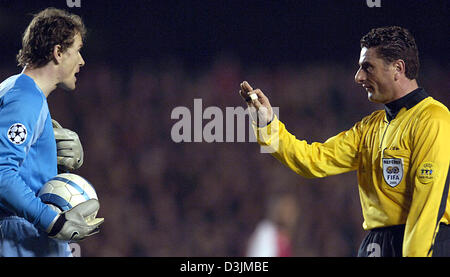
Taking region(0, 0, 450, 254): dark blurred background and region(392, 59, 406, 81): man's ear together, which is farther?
region(0, 0, 450, 254): dark blurred background

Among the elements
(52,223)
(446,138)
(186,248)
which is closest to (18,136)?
(52,223)

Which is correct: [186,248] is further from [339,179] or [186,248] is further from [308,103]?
[308,103]

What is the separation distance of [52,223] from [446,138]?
1.77 metres

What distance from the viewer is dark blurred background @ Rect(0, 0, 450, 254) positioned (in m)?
6.51

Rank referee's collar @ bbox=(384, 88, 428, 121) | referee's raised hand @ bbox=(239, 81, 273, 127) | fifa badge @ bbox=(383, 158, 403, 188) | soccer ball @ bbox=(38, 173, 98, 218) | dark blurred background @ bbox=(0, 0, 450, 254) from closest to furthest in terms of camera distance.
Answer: soccer ball @ bbox=(38, 173, 98, 218)
fifa badge @ bbox=(383, 158, 403, 188)
referee's collar @ bbox=(384, 88, 428, 121)
referee's raised hand @ bbox=(239, 81, 273, 127)
dark blurred background @ bbox=(0, 0, 450, 254)

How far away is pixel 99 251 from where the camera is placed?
6.47 metres

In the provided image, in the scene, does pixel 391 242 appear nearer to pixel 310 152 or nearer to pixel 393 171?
pixel 393 171

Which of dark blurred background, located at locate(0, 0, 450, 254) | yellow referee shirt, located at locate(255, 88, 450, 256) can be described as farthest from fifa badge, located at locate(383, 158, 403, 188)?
dark blurred background, located at locate(0, 0, 450, 254)

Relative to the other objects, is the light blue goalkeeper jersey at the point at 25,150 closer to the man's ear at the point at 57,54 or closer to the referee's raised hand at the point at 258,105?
the man's ear at the point at 57,54

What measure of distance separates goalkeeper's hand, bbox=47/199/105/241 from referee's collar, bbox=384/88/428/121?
1.51 metres

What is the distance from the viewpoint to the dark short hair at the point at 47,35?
2824 millimetres

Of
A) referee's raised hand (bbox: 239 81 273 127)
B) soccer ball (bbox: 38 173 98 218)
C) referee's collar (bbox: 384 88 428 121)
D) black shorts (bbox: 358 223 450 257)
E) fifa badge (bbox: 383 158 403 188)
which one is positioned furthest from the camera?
referee's raised hand (bbox: 239 81 273 127)

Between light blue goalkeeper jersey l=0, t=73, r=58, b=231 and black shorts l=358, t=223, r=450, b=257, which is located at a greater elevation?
light blue goalkeeper jersey l=0, t=73, r=58, b=231

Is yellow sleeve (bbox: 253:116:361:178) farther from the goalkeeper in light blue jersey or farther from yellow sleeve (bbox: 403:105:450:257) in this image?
the goalkeeper in light blue jersey
